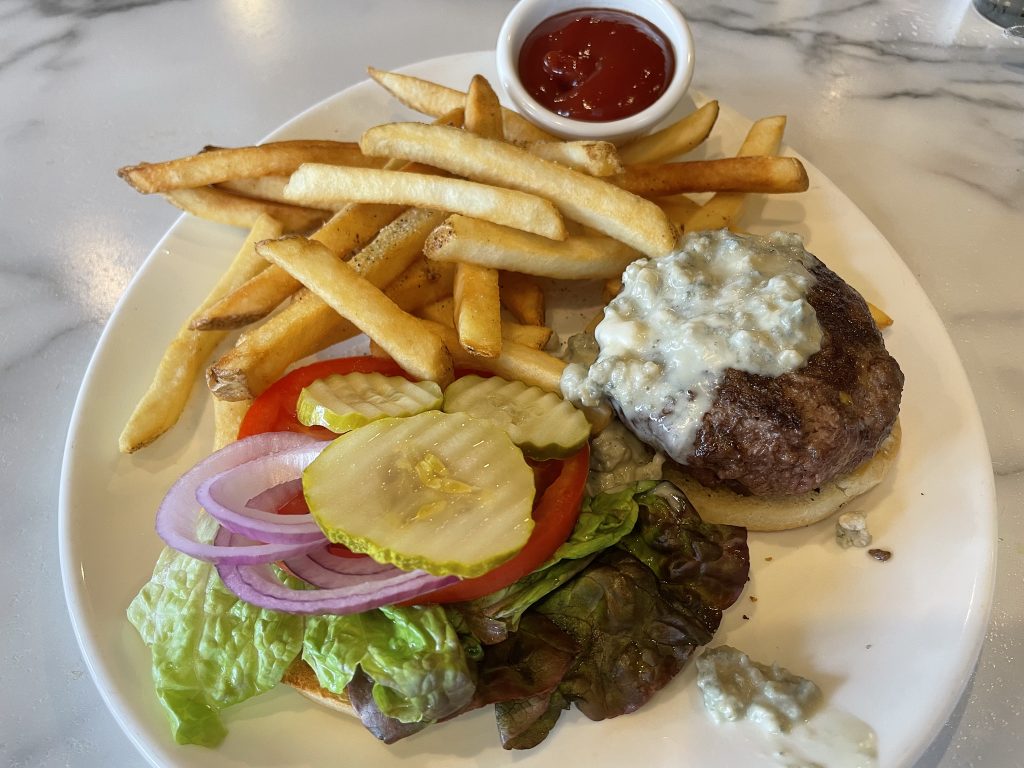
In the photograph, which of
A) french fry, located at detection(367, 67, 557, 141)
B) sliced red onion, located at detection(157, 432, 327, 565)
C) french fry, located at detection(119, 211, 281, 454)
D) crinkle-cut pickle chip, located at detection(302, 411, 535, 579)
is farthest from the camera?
french fry, located at detection(367, 67, 557, 141)

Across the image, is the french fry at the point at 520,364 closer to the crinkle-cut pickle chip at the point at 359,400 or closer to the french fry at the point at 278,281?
the crinkle-cut pickle chip at the point at 359,400

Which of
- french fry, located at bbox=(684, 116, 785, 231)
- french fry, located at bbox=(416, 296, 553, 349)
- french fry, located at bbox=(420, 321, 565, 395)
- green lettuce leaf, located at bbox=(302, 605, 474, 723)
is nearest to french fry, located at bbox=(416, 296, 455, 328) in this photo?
french fry, located at bbox=(416, 296, 553, 349)

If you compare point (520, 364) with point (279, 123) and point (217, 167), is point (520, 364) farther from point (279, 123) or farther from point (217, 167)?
point (279, 123)

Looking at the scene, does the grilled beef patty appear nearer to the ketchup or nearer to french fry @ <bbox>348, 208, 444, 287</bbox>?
french fry @ <bbox>348, 208, 444, 287</bbox>

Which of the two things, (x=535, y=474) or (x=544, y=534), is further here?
(x=535, y=474)

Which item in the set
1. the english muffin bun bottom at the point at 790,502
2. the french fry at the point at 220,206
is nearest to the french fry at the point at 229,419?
the french fry at the point at 220,206

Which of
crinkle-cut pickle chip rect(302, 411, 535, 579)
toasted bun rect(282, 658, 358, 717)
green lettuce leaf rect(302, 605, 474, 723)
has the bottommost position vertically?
toasted bun rect(282, 658, 358, 717)

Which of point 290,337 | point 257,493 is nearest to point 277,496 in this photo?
point 257,493
